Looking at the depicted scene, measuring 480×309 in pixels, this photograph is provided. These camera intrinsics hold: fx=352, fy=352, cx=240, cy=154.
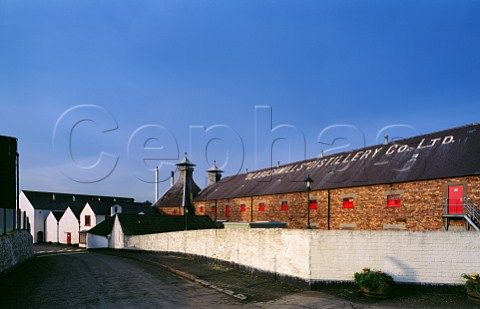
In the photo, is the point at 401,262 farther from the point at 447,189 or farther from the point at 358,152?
the point at 358,152

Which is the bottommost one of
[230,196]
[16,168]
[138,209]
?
[138,209]

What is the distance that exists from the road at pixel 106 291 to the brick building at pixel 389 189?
6.01 metres

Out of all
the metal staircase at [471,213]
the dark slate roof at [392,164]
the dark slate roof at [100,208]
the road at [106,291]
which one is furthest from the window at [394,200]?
the dark slate roof at [100,208]

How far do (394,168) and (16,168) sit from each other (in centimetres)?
2636

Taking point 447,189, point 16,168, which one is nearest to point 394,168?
point 447,189

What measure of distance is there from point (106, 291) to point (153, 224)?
25.8m

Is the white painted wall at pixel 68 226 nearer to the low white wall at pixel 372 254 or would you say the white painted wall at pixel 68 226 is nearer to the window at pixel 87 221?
the window at pixel 87 221

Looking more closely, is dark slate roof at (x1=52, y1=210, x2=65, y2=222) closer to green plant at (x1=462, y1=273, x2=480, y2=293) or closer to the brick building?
the brick building

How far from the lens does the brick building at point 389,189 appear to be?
21.2 meters

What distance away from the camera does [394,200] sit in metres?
24.2

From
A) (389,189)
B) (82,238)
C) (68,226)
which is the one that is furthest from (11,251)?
(68,226)

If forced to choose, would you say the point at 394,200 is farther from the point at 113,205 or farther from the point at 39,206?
the point at 39,206

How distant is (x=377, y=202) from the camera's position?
25.2 m

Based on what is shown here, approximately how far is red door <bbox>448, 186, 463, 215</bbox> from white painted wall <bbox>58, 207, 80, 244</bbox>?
2126 inches
